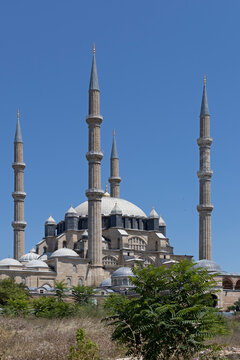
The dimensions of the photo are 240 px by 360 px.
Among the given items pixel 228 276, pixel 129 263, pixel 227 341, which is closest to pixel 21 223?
pixel 129 263

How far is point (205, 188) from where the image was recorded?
4494 centimetres

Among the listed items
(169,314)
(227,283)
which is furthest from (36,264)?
(169,314)

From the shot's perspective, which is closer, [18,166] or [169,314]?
[169,314]

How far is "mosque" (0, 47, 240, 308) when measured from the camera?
43.6m

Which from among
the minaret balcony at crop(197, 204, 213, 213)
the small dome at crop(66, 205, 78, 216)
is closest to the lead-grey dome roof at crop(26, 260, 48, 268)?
the small dome at crop(66, 205, 78, 216)

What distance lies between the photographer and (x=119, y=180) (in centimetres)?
5891

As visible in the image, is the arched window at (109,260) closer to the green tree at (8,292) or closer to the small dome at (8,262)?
the small dome at (8,262)

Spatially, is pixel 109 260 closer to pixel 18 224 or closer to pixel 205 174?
pixel 18 224

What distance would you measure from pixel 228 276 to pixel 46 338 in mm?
40043

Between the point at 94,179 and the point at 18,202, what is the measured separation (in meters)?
8.82

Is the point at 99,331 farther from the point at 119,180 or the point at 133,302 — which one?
the point at 119,180

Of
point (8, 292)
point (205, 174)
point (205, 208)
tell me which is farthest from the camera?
point (205, 174)

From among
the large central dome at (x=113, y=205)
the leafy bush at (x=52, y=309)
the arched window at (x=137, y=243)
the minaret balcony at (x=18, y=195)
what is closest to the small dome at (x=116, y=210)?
the large central dome at (x=113, y=205)

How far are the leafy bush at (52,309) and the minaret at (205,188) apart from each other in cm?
2174
